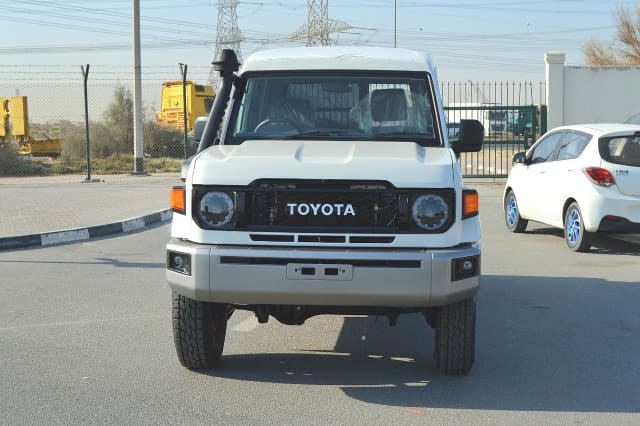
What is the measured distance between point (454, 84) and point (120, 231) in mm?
13992

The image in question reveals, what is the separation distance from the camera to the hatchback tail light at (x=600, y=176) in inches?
423

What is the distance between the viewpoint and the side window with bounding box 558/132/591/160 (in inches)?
449

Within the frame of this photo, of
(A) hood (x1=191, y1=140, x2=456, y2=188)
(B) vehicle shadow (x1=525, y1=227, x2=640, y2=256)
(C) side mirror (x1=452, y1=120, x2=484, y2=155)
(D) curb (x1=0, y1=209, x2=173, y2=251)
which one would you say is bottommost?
(B) vehicle shadow (x1=525, y1=227, x2=640, y2=256)

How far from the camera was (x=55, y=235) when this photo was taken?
40.5 ft

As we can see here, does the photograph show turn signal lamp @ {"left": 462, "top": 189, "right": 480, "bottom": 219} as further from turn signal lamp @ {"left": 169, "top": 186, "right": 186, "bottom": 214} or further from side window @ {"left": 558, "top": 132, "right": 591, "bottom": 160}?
side window @ {"left": 558, "top": 132, "right": 591, "bottom": 160}

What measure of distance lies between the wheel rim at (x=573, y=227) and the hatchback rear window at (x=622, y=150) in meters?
0.83

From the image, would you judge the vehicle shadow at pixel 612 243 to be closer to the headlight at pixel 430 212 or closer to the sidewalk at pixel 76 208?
the sidewalk at pixel 76 208

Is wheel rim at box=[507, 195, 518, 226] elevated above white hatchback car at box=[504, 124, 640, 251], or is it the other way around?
white hatchback car at box=[504, 124, 640, 251]

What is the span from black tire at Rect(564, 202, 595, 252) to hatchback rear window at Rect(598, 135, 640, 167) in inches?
29.5

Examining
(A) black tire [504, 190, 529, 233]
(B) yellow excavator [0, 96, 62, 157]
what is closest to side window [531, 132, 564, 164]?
(A) black tire [504, 190, 529, 233]

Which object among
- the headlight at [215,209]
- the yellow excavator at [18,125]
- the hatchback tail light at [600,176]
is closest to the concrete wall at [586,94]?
the hatchback tail light at [600,176]

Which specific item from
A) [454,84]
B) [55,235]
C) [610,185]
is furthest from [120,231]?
[454,84]

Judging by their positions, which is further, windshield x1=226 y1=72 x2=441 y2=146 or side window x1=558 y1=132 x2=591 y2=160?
side window x1=558 y1=132 x2=591 y2=160

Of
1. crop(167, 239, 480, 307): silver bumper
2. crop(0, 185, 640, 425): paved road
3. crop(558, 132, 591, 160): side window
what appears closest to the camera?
crop(0, 185, 640, 425): paved road
